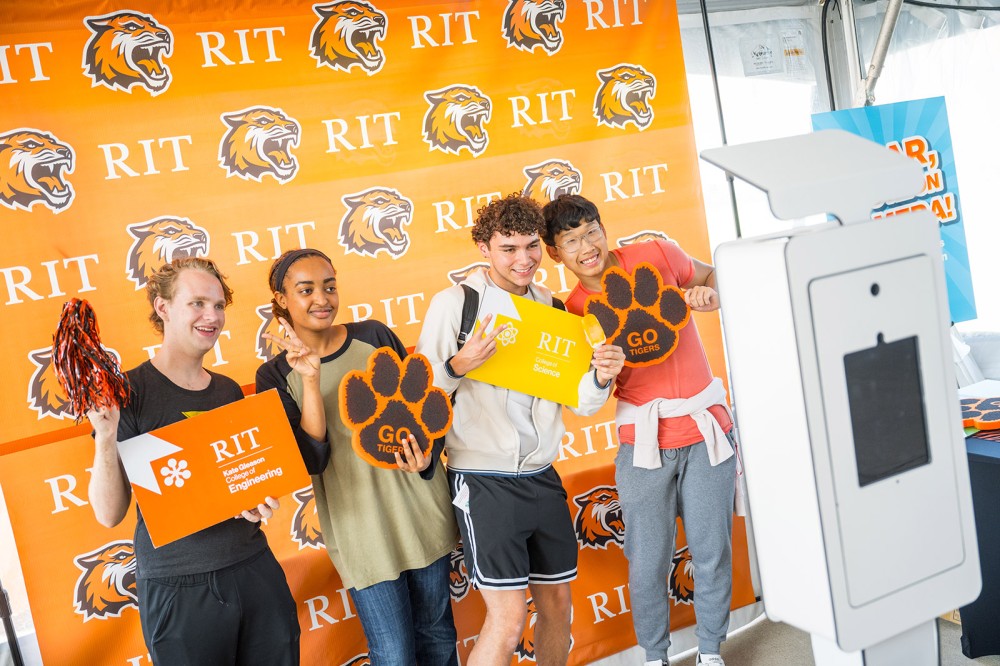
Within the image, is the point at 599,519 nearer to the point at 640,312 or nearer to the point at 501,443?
the point at 501,443

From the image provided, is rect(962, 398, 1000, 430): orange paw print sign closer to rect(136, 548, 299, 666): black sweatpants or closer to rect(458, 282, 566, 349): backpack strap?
rect(458, 282, 566, 349): backpack strap

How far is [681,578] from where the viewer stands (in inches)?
118

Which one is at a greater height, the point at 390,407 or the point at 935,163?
the point at 935,163

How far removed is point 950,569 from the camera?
1.13m

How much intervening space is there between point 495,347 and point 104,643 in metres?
1.41

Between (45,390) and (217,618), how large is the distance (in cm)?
85

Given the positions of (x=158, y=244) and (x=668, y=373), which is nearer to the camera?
(x=158, y=244)

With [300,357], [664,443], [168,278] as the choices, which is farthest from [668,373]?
[168,278]

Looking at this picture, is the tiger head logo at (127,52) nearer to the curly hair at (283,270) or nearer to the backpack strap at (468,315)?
the curly hair at (283,270)

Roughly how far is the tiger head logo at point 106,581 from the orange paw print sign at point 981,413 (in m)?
2.42

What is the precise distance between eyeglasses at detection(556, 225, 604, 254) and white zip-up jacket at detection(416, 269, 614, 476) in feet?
0.87

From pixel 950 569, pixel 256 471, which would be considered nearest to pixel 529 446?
pixel 256 471

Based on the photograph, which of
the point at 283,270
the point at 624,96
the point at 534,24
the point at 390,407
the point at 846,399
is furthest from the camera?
the point at 624,96

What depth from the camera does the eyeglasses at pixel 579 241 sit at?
2348 mm
